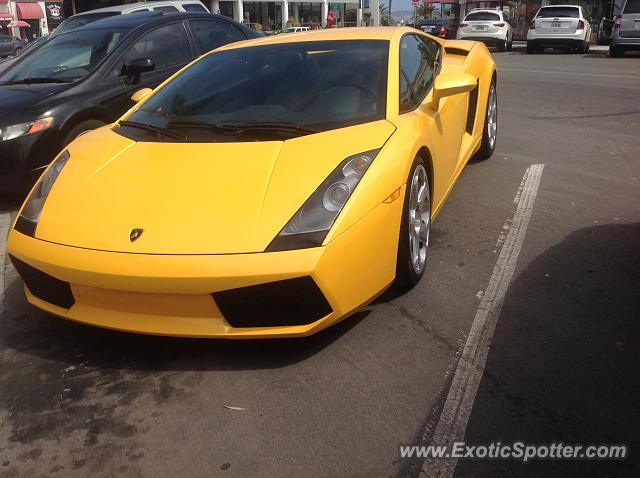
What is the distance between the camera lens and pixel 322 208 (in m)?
2.59

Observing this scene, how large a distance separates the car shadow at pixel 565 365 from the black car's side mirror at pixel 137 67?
3.85 metres

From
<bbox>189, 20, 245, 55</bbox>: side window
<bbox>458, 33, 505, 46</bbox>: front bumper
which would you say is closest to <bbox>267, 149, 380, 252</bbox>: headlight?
<bbox>189, 20, 245, 55</bbox>: side window

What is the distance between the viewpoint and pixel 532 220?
4398mm

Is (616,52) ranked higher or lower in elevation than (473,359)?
lower

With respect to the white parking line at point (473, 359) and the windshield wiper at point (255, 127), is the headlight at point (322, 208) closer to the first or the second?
the windshield wiper at point (255, 127)

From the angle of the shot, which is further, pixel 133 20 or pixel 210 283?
pixel 133 20

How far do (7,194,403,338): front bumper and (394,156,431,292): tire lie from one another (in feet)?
0.92

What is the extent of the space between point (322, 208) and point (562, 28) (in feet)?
67.4

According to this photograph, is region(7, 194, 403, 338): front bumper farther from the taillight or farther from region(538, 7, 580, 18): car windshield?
region(538, 7, 580, 18): car windshield

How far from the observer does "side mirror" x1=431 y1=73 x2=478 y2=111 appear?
356cm

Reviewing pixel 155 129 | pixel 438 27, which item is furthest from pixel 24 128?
pixel 438 27

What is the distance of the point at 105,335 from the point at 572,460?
2.09 metres

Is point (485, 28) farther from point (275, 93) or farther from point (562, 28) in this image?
point (275, 93)

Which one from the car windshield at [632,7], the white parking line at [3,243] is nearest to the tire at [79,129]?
the white parking line at [3,243]
